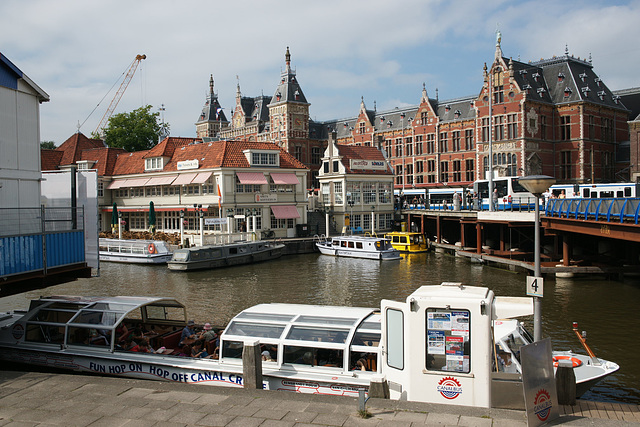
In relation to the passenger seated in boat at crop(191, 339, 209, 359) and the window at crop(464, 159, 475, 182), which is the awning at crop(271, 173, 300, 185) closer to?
the window at crop(464, 159, 475, 182)

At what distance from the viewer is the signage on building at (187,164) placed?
166 ft

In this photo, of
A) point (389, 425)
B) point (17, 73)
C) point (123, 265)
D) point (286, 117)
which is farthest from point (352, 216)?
point (389, 425)

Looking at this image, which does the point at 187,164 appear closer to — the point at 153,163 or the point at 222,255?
the point at 153,163

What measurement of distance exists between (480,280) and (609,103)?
146 feet

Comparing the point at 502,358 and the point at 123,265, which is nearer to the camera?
→ the point at 502,358

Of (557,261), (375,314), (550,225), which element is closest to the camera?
(375,314)

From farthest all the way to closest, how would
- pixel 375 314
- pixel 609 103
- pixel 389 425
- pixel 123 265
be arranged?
1. pixel 609 103
2. pixel 123 265
3. pixel 375 314
4. pixel 389 425

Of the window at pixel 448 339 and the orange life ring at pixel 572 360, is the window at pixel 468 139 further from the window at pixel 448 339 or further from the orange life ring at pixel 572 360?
the window at pixel 448 339

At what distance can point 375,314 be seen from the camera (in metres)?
13.1

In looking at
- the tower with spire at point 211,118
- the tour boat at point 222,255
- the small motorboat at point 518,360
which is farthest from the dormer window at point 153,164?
the tower with spire at point 211,118

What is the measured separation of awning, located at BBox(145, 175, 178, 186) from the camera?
52.1 m

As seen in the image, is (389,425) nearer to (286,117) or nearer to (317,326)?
(317,326)

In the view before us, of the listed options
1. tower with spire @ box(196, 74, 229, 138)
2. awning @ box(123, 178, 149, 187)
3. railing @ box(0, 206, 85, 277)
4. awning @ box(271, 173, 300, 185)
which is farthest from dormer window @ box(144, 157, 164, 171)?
tower with spire @ box(196, 74, 229, 138)

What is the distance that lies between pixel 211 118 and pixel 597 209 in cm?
9557
